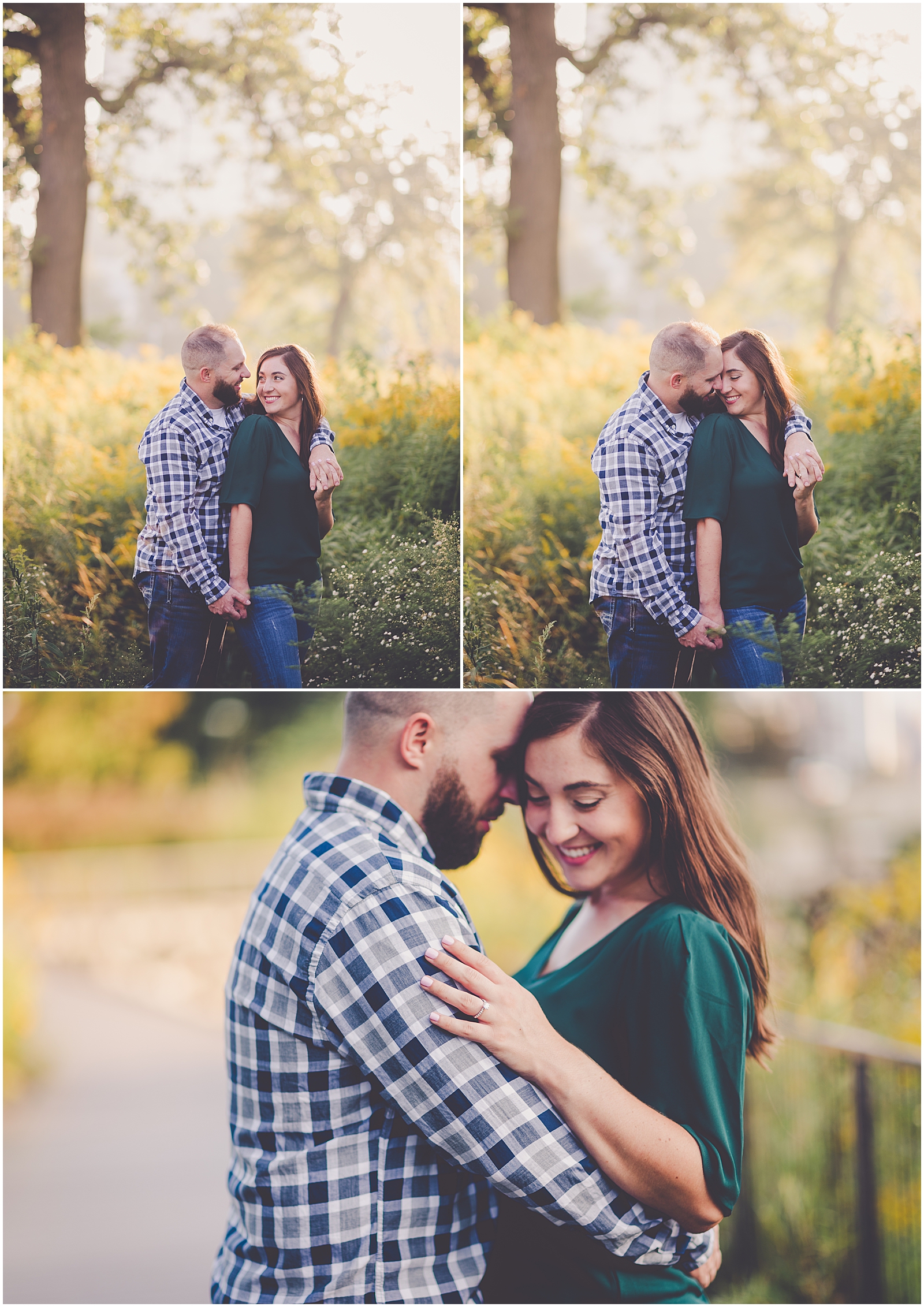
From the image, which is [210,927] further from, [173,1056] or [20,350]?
[20,350]

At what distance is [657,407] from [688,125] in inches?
35.6

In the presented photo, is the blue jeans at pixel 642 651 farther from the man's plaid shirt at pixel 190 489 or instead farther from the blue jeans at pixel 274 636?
the man's plaid shirt at pixel 190 489

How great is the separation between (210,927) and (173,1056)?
32.6 inches

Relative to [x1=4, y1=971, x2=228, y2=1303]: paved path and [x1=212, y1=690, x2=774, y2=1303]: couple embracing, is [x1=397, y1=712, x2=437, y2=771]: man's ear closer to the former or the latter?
[x1=212, y1=690, x2=774, y2=1303]: couple embracing

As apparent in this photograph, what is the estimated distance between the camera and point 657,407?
9.38ft

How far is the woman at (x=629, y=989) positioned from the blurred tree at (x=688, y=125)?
1552mm

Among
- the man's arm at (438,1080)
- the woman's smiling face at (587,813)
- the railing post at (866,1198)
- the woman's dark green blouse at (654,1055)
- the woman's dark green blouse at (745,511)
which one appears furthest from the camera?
the railing post at (866,1198)

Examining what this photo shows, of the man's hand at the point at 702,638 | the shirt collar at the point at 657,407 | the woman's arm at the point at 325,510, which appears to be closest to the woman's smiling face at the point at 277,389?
the woman's arm at the point at 325,510

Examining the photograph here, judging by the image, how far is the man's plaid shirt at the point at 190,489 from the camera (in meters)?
2.89

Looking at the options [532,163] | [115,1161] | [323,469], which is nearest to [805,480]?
[532,163]

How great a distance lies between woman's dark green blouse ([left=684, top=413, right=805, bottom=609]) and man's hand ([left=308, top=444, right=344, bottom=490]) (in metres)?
1.01

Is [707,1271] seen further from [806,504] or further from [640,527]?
[806,504]

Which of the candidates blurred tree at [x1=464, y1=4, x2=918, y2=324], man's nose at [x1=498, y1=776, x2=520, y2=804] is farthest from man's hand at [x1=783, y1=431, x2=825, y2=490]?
man's nose at [x1=498, y1=776, x2=520, y2=804]

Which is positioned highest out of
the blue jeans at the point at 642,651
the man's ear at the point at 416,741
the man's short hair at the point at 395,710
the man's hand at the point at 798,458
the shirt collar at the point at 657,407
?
the shirt collar at the point at 657,407
